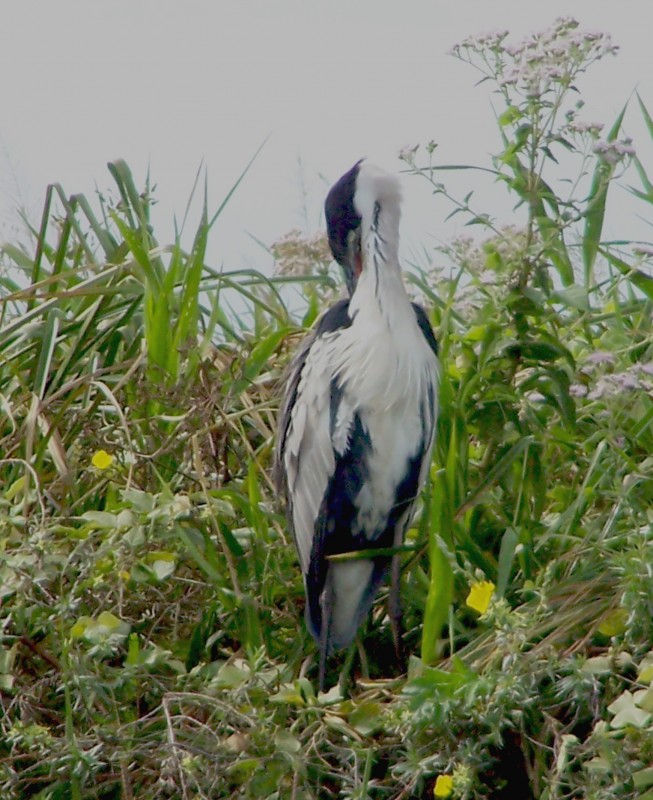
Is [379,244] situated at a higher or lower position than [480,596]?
higher

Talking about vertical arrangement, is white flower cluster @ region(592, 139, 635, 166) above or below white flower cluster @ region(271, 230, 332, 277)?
above

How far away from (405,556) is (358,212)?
87 cm

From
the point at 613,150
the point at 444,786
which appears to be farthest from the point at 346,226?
the point at 444,786

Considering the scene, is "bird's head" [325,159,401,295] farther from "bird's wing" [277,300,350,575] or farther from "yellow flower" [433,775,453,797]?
"yellow flower" [433,775,453,797]

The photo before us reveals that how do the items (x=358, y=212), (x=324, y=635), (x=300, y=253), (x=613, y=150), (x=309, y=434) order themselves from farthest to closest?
(x=300, y=253)
(x=358, y=212)
(x=309, y=434)
(x=324, y=635)
(x=613, y=150)

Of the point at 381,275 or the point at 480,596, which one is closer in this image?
the point at 480,596

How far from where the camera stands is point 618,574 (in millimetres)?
2814

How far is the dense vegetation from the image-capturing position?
104 inches

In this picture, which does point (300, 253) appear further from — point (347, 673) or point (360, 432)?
point (347, 673)

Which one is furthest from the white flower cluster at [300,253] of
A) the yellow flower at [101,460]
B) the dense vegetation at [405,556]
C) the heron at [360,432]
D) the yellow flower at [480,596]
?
the yellow flower at [480,596]

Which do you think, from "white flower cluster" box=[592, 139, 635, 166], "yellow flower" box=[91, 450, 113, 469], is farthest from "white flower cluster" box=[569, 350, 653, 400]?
"yellow flower" box=[91, 450, 113, 469]

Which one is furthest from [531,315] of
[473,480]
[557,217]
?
[473,480]

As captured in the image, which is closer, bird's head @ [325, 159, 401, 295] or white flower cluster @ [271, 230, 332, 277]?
bird's head @ [325, 159, 401, 295]

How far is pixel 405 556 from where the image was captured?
335cm
